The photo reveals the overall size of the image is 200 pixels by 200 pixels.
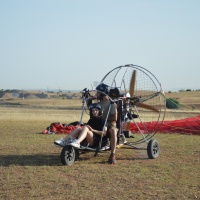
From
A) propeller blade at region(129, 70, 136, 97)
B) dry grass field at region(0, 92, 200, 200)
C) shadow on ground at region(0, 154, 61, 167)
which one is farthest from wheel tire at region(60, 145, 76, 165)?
propeller blade at region(129, 70, 136, 97)

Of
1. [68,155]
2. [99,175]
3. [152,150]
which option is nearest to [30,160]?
[68,155]

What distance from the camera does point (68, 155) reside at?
8.84 m

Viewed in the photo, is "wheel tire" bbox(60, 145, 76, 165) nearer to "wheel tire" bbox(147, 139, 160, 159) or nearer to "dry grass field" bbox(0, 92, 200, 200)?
"dry grass field" bbox(0, 92, 200, 200)

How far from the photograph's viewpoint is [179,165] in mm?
8969

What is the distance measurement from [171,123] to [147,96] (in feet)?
20.3

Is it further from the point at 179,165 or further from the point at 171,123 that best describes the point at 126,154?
the point at 171,123

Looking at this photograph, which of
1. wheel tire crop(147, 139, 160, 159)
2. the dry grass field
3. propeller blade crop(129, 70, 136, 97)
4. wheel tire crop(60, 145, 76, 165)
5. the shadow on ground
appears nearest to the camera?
the dry grass field

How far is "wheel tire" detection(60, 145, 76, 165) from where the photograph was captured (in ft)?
28.5

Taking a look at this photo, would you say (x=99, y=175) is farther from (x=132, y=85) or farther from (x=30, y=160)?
(x=132, y=85)

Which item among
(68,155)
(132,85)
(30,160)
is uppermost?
(132,85)

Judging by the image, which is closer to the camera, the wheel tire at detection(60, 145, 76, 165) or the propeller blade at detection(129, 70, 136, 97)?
the wheel tire at detection(60, 145, 76, 165)

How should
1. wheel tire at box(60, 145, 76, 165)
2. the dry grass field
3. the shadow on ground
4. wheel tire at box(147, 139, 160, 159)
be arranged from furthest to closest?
wheel tire at box(147, 139, 160, 159), the shadow on ground, wheel tire at box(60, 145, 76, 165), the dry grass field

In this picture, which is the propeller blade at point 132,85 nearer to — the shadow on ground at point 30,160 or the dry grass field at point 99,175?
the dry grass field at point 99,175

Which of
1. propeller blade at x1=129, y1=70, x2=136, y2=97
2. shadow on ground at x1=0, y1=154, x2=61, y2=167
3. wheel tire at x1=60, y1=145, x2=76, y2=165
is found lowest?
shadow on ground at x1=0, y1=154, x2=61, y2=167
